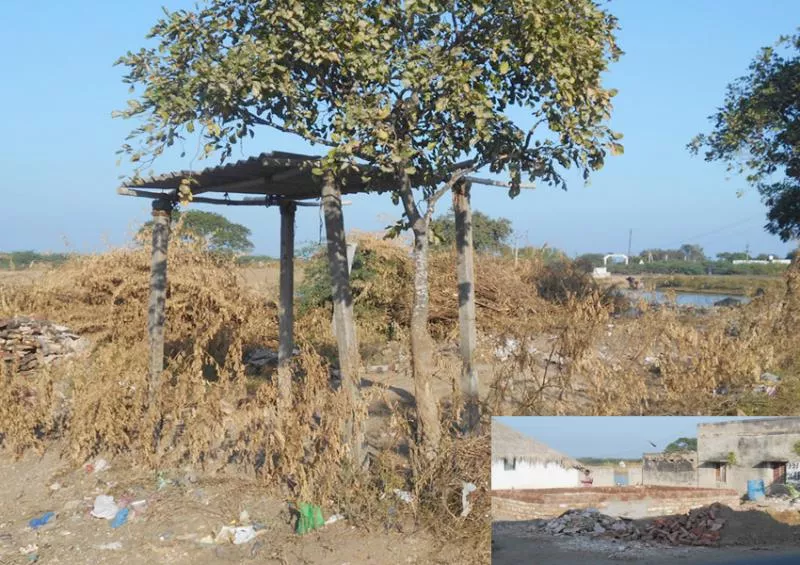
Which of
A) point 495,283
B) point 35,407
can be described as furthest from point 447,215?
point 35,407

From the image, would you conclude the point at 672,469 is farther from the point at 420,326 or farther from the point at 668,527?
the point at 420,326

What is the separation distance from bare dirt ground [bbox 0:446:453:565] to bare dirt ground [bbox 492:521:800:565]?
71.5 inches

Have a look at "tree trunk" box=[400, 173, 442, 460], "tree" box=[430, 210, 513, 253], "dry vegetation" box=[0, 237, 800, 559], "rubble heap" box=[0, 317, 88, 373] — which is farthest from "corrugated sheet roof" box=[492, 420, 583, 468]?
"tree" box=[430, 210, 513, 253]

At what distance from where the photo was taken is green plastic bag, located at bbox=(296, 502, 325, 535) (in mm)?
5352

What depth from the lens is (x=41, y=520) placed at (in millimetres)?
6102

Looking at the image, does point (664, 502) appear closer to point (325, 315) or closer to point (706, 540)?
point (706, 540)

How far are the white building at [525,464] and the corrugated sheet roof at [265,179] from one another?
2992mm

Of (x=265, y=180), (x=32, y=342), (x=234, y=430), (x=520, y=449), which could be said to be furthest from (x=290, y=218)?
(x=520, y=449)

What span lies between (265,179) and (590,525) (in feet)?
16.1

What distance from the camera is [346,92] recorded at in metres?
5.80

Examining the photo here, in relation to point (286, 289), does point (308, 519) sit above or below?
below

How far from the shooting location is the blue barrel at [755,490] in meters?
2.83

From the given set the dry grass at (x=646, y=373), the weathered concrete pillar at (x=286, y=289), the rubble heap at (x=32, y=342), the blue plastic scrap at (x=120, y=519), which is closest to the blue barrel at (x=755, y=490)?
the dry grass at (x=646, y=373)

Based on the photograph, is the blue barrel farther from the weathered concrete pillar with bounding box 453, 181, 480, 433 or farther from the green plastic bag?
the weathered concrete pillar with bounding box 453, 181, 480, 433
